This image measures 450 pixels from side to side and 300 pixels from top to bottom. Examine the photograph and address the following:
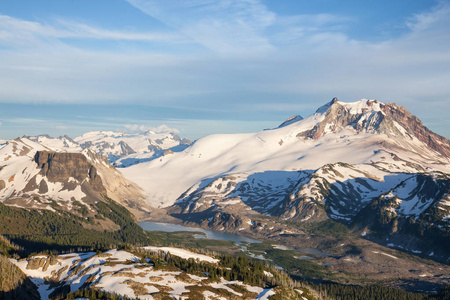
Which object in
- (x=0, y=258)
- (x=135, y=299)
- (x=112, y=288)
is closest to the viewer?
(x=135, y=299)

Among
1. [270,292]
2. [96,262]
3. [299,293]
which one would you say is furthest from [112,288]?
[299,293]

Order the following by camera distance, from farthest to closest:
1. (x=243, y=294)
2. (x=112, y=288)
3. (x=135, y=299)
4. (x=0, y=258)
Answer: (x=0, y=258) < (x=243, y=294) < (x=112, y=288) < (x=135, y=299)

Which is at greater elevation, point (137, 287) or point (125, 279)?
point (125, 279)

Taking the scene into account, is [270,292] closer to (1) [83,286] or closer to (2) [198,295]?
(2) [198,295]

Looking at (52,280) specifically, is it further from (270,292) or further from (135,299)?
(270,292)

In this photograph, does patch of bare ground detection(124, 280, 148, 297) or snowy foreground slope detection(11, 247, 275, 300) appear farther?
snowy foreground slope detection(11, 247, 275, 300)

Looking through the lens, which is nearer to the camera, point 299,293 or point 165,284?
point 165,284

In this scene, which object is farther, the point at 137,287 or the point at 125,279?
the point at 125,279

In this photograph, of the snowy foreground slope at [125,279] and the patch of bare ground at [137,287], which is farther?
the snowy foreground slope at [125,279]
